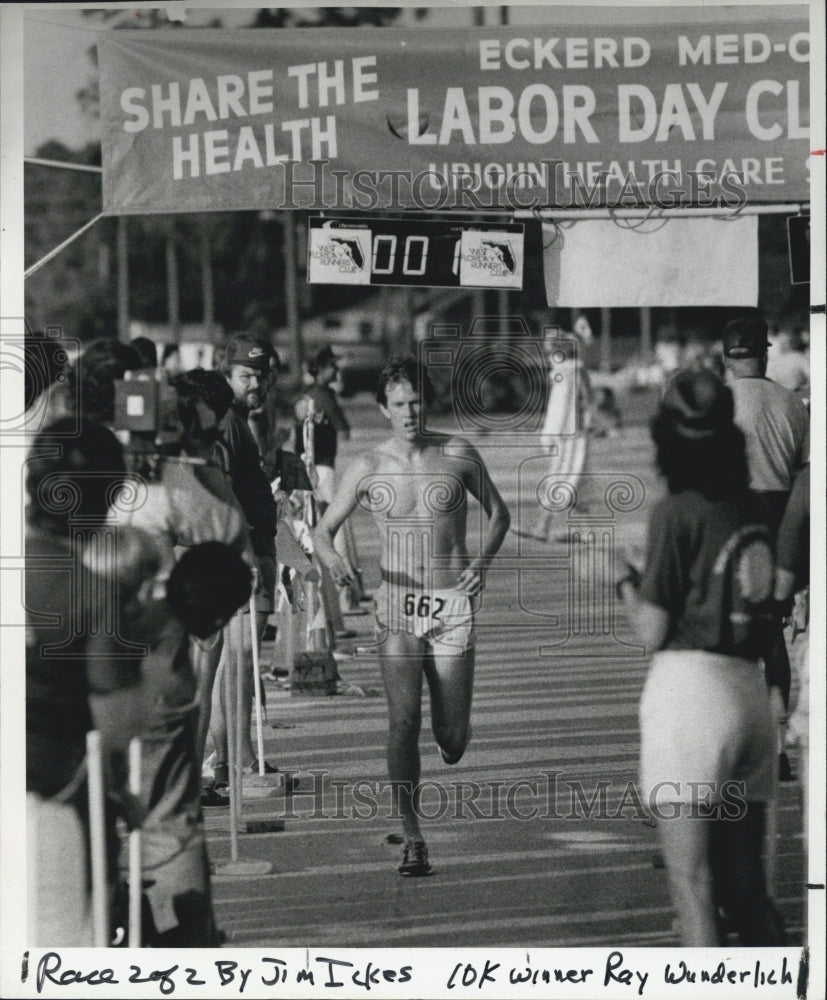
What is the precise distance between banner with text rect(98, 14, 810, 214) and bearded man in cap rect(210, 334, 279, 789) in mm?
1329

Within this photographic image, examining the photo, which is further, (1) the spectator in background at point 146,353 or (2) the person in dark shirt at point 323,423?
(2) the person in dark shirt at point 323,423

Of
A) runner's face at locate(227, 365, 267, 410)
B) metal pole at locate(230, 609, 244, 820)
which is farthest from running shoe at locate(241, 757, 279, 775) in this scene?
runner's face at locate(227, 365, 267, 410)

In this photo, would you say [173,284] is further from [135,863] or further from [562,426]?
[135,863]

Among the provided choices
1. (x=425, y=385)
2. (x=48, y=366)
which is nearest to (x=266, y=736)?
(x=425, y=385)

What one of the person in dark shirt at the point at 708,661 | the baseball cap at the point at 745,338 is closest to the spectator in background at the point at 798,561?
the person in dark shirt at the point at 708,661

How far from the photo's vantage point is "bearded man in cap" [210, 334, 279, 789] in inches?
244

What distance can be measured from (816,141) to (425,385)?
1.61 metres

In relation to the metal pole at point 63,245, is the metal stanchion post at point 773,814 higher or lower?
lower

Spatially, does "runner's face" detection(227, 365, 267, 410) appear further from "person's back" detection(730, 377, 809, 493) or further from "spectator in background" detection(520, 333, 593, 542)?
"person's back" detection(730, 377, 809, 493)

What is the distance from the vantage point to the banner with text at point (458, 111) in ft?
16.1

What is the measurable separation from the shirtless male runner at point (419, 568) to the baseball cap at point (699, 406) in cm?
100

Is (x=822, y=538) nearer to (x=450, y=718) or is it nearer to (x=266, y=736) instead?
(x=450, y=718)

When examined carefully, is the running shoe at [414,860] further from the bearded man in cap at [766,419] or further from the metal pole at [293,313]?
the metal pole at [293,313]

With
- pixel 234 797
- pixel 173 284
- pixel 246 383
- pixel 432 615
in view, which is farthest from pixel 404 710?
pixel 173 284
